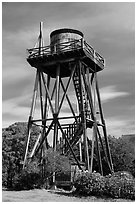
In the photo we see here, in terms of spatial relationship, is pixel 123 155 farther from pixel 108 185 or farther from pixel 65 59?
pixel 108 185

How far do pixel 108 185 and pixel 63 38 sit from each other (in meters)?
11.7

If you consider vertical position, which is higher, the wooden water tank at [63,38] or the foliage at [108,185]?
the wooden water tank at [63,38]

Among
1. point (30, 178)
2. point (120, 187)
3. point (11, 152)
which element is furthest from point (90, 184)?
point (11, 152)

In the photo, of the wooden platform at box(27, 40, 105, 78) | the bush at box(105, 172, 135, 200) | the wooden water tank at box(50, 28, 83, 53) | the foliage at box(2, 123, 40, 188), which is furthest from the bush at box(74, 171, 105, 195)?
the foliage at box(2, 123, 40, 188)

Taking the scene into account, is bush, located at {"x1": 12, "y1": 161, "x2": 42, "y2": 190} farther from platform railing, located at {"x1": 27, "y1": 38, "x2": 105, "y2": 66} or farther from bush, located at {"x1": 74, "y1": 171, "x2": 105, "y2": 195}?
platform railing, located at {"x1": 27, "y1": 38, "x2": 105, "y2": 66}

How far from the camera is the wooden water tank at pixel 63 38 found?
72.5 feet

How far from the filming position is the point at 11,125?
103 feet

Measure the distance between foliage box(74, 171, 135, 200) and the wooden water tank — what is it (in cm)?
977

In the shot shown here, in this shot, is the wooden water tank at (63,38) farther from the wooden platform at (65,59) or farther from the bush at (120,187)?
the bush at (120,187)

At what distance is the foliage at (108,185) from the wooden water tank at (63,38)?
9.77 m

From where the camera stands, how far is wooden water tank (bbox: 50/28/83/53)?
22.1 metres

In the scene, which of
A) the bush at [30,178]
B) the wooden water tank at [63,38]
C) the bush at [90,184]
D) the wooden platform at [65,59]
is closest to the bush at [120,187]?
the bush at [90,184]

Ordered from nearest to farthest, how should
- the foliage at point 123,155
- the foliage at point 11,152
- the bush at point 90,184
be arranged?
1. the bush at point 90,184
2. the foliage at point 11,152
3. the foliage at point 123,155

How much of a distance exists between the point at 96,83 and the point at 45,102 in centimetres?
436
